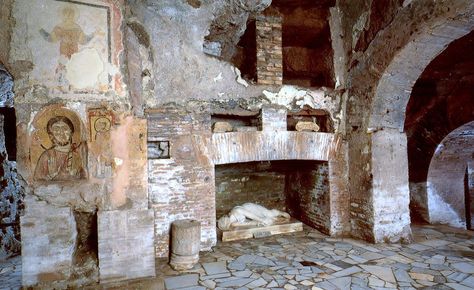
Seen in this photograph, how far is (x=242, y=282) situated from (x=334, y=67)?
4.37 m

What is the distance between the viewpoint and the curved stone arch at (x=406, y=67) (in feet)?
13.4

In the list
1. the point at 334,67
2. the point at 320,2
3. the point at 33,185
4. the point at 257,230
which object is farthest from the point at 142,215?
the point at 320,2

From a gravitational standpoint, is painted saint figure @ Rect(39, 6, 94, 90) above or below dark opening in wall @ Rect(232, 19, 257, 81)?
below

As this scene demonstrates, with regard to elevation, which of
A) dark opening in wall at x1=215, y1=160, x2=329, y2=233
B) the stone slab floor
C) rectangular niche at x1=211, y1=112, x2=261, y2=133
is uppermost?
rectangular niche at x1=211, y1=112, x2=261, y2=133

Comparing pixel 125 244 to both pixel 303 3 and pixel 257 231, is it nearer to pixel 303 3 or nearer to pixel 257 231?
pixel 257 231

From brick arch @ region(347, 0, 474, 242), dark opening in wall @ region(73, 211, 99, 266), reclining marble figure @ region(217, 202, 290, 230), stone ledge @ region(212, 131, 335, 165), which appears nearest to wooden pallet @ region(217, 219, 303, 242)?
reclining marble figure @ region(217, 202, 290, 230)

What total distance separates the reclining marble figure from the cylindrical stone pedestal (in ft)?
4.73

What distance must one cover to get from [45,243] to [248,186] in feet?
13.9

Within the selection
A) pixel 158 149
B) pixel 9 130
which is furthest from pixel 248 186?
pixel 9 130

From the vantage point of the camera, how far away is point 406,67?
16.2 feet

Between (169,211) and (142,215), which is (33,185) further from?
(169,211)

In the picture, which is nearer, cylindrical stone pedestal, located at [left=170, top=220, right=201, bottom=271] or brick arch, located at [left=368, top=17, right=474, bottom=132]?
brick arch, located at [left=368, top=17, right=474, bottom=132]

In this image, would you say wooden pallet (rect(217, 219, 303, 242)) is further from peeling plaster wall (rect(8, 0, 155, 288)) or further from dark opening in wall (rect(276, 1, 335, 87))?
dark opening in wall (rect(276, 1, 335, 87))

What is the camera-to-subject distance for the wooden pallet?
5700mm
